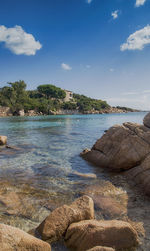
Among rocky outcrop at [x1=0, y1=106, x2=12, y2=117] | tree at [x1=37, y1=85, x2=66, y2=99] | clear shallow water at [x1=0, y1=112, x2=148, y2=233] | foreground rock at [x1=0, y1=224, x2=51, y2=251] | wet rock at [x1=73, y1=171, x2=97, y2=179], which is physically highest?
tree at [x1=37, y1=85, x2=66, y2=99]

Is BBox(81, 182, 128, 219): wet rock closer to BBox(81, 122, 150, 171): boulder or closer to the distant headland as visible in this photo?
BBox(81, 122, 150, 171): boulder

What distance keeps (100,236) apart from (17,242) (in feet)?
4.62

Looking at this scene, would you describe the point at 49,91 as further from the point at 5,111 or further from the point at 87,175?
the point at 87,175

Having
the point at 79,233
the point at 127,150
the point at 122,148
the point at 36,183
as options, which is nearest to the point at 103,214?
the point at 79,233

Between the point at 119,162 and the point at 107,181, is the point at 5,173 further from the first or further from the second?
the point at 119,162

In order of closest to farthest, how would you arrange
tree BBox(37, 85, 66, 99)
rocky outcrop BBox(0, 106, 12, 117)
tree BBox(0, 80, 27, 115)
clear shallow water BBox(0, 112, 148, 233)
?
clear shallow water BBox(0, 112, 148, 233) < rocky outcrop BBox(0, 106, 12, 117) < tree BBox(0, 80, 27, 115) < tree BBox(37, 85, 66, 99)

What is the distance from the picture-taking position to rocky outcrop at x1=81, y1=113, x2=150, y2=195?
21.8ft

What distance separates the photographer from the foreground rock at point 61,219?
3197 mm

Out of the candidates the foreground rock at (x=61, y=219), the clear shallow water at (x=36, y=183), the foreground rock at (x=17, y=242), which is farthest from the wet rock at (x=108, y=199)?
the foreground rock at (x=17, y=242)

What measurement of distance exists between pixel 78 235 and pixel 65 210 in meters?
0.53

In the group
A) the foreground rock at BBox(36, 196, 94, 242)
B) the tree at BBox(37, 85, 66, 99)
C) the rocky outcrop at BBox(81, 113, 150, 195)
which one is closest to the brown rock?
the rocky outcrop at BBox(81, 113, 150, 195)

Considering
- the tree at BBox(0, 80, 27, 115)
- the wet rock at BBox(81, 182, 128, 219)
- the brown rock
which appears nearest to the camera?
the wet rock at BBox(81, 182, 128, 219)

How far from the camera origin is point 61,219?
10.9 ft

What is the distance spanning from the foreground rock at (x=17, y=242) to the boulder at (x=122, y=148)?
5422mm
